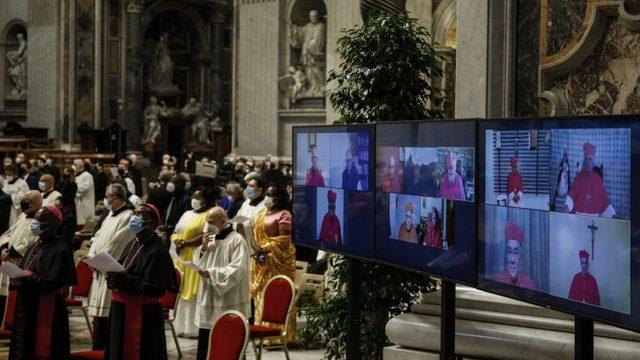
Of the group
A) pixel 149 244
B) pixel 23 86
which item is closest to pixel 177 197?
pixel 149 244

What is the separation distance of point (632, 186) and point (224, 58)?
31.7m

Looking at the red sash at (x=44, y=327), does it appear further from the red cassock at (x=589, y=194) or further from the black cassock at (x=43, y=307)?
the red cassock at (x=589, y=194)

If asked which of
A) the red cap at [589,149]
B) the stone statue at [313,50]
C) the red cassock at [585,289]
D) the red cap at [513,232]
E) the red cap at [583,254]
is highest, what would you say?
the stone statue at [313,50]

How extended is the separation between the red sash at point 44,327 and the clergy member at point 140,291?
0.75m

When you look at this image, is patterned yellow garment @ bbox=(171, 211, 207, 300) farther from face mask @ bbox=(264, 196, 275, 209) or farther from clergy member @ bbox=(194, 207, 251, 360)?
clergy member @ bbox=(194, 207, 251, 360)

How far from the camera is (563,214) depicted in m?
4.91

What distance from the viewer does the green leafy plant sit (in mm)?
8836

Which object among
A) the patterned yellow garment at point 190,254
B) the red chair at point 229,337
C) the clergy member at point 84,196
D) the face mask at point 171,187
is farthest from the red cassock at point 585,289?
the clergy member at point 84,196

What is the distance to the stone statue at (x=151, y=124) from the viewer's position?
112 ft

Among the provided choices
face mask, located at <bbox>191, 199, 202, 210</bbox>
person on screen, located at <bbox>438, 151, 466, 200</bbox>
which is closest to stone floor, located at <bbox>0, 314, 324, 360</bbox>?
face mask, located at <bbox>191, 199, 202, 210</bbox>

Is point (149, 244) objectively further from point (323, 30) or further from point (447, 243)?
point (323, 30)

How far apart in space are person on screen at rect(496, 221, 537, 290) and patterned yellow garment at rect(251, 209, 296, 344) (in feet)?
21.7

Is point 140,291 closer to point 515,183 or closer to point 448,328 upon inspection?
point 448,328

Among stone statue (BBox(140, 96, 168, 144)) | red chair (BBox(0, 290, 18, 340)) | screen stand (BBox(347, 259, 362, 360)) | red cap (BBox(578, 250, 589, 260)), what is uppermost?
stone statue (BBox(140, 96, 168, 144))
